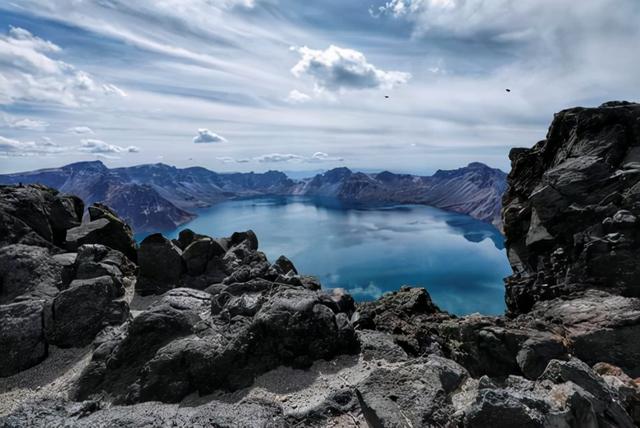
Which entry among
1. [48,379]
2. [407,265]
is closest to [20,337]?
[48,379]

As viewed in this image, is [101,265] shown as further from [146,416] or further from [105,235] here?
[146,416]

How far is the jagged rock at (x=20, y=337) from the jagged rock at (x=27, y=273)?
2069 mm

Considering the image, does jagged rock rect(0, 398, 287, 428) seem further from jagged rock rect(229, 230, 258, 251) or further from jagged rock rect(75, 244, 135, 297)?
jagged rock rect(229, 230, 258, 251)

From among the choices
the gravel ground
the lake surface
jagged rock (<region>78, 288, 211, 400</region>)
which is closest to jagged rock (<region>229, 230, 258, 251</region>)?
jagged rock (<region>78, 288, 211, 400</region>)

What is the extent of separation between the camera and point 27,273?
72.9ft

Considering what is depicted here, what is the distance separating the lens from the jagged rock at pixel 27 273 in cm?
2138

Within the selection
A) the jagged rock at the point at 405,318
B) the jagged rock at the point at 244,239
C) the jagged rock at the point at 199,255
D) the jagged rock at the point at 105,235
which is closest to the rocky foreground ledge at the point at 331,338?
the jagged rock at the point at 405,318

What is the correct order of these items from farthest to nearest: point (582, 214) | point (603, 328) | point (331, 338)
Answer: point (582, 214)
point (331, 338)
point (603, 328)

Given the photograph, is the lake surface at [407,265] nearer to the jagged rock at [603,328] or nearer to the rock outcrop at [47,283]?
the jagged rock at [603,328]

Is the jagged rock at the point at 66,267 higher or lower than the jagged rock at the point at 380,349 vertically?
higher

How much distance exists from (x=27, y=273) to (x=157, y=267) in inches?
320

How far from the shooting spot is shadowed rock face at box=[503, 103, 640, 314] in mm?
18797

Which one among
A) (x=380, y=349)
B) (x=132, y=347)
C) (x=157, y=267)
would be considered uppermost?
(x=157, y=267)

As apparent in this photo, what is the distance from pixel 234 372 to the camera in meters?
16.2
